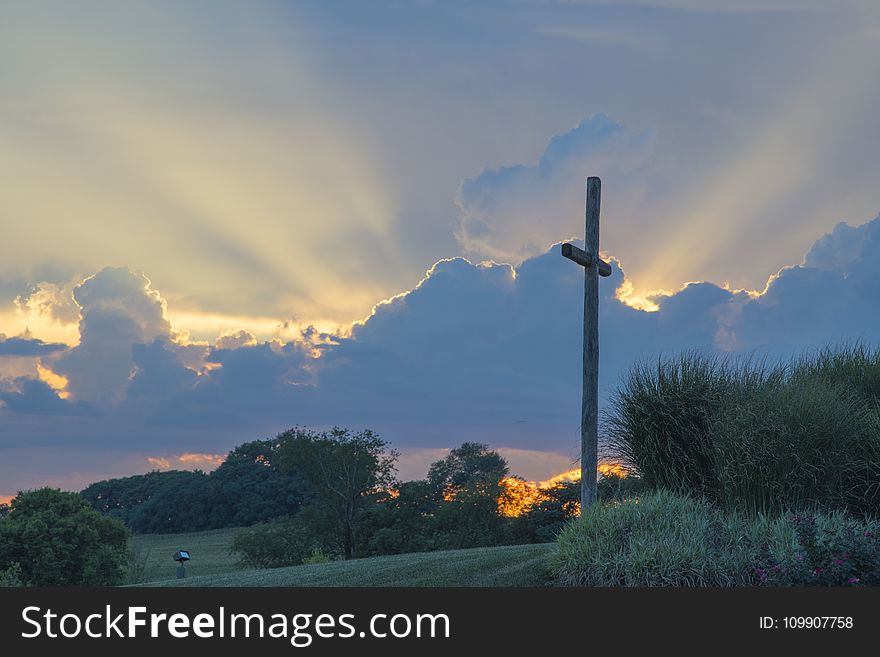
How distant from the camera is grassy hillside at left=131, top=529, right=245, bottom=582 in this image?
38094 mm

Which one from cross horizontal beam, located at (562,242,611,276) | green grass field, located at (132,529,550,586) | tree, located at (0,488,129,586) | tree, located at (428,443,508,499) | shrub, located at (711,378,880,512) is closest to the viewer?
green grass field, located at (132,529,550,586)

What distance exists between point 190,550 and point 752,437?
126 feet

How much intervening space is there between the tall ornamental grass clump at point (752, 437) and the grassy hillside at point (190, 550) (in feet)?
73.1

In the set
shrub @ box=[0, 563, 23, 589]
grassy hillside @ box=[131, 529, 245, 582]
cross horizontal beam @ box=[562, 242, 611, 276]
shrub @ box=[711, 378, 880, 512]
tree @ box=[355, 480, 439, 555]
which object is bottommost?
grassy hillside @ box=[131, 529, 245, 582]

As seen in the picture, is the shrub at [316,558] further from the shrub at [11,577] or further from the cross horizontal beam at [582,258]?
the cross horizontal beam at [582,258]

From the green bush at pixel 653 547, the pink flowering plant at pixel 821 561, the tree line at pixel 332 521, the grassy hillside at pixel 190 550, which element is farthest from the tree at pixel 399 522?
the pink flowering plant at pixel 821 561

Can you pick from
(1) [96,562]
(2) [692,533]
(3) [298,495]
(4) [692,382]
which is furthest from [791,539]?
(3) [298,495]

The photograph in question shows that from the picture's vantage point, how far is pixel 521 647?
10.3 meters

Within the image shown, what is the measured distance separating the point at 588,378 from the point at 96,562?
19.0 meters

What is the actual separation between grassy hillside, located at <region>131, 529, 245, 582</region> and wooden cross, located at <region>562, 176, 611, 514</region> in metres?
21.8

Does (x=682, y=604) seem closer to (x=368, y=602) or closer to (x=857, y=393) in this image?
(x=368, y=602)

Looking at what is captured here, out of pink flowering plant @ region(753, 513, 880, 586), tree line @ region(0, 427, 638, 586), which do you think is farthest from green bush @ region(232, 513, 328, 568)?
pink flowering plant @ region(753, 513, 880, 586)

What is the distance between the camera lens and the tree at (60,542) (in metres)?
27.3

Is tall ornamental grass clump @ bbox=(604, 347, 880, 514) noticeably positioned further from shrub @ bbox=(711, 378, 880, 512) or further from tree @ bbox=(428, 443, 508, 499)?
tree @ bbox=(428, 443, 508, 499)
